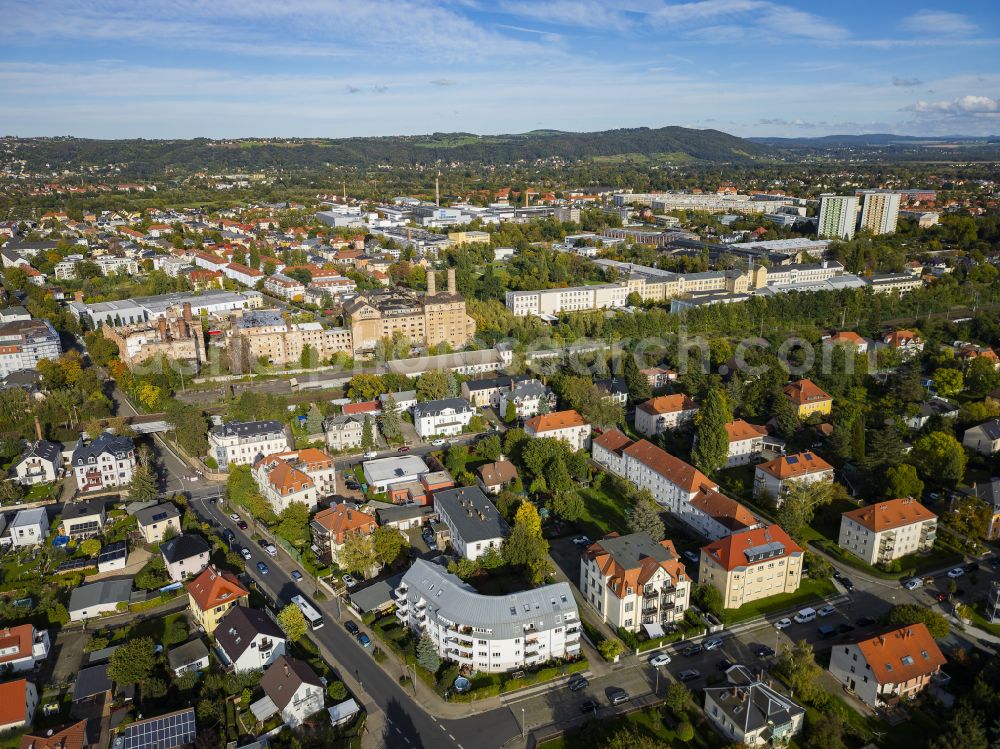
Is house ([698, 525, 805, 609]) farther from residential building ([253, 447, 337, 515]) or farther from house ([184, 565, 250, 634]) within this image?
residential building ([253, 447, 337, 515])

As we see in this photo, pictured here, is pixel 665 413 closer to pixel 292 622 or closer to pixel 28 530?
pixel 292 622

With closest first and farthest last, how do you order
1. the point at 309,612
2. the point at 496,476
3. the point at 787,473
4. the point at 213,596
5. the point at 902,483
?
the point at 213,596
the point at 309,612
the point at 902,483
the point at 787,473
the point at 496,476

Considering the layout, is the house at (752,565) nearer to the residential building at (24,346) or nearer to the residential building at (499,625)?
the residential building at (499,625)

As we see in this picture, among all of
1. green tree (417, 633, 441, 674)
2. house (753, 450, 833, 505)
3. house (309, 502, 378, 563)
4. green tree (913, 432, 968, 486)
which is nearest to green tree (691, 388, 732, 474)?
house (753, 450, 833, 505)

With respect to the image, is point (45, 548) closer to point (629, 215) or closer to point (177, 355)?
point (177, 355)

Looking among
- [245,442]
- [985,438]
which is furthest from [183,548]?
[985,438]

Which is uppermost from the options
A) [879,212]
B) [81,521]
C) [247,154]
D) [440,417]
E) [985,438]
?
A: [247,154]

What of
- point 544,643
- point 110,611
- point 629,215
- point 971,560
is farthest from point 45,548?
point 629,215
